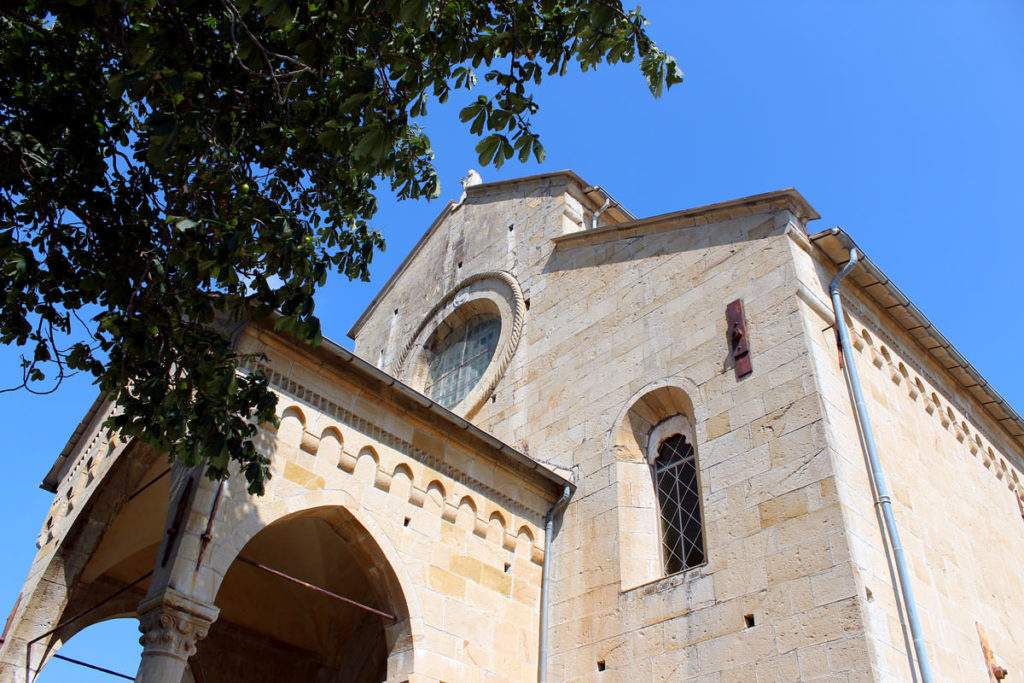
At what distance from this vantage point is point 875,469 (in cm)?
725

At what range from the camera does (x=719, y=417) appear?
8.16 m

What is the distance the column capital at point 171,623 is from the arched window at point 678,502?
4.50m

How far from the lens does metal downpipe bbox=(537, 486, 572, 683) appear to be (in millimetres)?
8219

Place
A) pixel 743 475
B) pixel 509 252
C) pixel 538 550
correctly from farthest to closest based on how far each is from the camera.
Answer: pixel 509 252
pixel 538 550
pixel 743 475

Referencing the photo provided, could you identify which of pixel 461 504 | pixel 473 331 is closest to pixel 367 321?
pixel 473 331

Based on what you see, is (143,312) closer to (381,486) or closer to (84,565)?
(381,486)

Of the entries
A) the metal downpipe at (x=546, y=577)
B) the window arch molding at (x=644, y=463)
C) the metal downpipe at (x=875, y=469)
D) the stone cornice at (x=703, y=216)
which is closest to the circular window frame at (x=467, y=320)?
the stone cornice at (x=703, y=216)

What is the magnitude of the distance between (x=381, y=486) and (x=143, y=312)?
2.79 m

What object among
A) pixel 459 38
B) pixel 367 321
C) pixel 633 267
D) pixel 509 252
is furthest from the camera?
pixel 367 321

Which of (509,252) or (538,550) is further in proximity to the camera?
(509,252)

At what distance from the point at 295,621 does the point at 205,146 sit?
724cm

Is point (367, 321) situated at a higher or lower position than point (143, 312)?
higher

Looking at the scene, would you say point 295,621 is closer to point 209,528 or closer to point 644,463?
point 209,528

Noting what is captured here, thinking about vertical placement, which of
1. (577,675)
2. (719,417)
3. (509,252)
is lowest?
(577,675)
